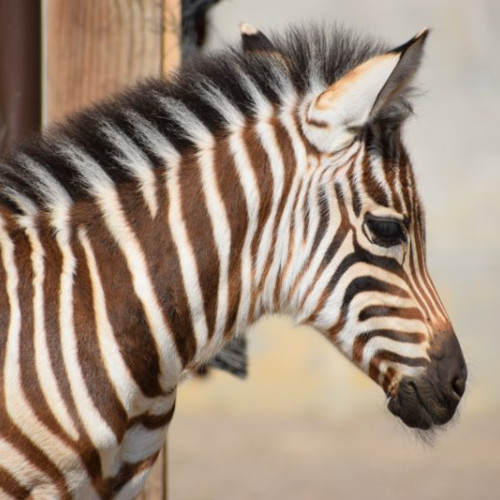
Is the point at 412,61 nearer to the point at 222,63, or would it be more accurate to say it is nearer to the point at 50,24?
the point at 222,63

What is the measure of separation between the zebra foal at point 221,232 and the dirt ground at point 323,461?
587 cm

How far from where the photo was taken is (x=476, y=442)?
35.2ft

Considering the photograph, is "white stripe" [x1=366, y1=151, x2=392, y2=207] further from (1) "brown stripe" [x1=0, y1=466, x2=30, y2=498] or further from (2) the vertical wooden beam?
(2) the vertical wooden beam

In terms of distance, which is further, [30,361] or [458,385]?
[458,385]

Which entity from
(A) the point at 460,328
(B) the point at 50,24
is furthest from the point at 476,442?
(B) the point at 50,24

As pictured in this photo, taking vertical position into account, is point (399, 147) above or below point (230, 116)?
below

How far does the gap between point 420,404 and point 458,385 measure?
15 centimetres

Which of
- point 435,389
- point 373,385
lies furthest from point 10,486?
point 373,385

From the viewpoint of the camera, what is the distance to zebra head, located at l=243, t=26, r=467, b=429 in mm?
3932

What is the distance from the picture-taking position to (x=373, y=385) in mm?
10078

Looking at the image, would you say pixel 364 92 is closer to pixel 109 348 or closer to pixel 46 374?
pixel 109 348

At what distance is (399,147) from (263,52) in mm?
611

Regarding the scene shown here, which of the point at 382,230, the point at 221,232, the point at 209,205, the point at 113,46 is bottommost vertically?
the point at 382,230

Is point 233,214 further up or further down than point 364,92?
further down
